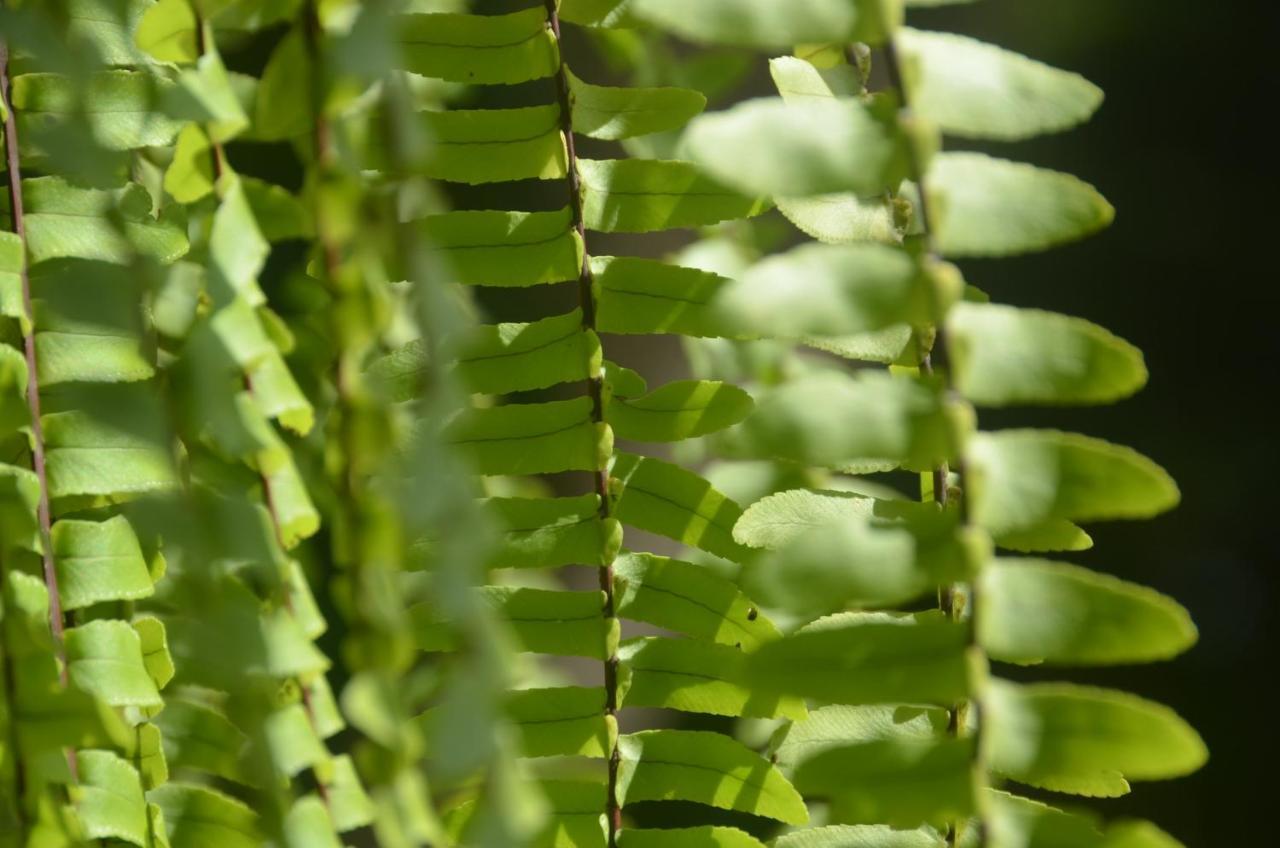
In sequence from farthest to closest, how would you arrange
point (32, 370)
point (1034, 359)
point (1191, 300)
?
point (1191, 300) < point (32, 370) < point (1034, 359)

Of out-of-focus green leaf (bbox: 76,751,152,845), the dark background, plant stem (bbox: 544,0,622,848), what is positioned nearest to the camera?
out-of-focus green leaf (bbox: 76,751,152,845)

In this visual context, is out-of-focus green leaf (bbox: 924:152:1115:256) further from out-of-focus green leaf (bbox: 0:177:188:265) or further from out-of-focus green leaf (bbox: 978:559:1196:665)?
out-of-focus green leaf (bbox: 0:177:188:265)

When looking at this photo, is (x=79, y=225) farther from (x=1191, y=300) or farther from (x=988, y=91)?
Result: (x=1191, y=300)

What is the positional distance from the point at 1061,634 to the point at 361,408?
28 centimetres

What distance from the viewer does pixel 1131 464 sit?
0.50 m

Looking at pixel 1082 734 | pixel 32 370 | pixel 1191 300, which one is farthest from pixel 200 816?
pixel 1191 300

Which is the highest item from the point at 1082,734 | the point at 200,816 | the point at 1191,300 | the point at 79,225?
the point at 79,225

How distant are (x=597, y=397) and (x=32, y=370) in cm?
28

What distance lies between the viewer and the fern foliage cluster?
442 mm

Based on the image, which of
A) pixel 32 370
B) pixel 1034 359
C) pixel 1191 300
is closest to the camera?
pixel 1034 359

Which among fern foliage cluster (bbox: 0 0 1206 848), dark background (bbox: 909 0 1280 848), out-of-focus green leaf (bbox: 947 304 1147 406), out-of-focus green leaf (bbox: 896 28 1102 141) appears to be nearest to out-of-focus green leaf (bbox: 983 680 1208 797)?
fern foliage cluster (bbox: 0 0 1206 848)

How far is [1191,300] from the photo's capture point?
7.71ft

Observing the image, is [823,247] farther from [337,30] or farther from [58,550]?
[58,550]

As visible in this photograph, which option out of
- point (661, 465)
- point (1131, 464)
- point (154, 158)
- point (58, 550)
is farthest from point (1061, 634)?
point (154, 158)
